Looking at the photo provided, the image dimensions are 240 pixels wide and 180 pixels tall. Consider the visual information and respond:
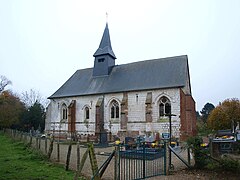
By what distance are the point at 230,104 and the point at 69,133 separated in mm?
30935

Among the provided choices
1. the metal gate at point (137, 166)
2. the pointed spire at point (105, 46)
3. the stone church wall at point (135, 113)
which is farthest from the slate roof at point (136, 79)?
the metal gate at point (137, 166)

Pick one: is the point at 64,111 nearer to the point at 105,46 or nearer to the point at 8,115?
the point at 105,46

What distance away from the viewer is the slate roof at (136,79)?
953 inches

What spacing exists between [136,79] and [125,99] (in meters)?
2.97

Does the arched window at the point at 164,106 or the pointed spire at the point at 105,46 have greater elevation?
the pointed spire at the point at 105,46

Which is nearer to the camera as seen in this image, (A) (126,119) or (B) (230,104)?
(A) (126,119)

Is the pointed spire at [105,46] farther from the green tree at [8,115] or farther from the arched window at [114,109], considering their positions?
the green tree at [8,115]

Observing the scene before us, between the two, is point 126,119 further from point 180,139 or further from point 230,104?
point 230,104

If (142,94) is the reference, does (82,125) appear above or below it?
below

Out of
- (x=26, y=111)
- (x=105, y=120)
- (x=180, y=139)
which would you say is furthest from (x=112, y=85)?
(x=26, y=111)

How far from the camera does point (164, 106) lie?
77.6 feet

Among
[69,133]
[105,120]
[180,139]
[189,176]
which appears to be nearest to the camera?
[189,176]

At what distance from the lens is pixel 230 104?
42156 mm

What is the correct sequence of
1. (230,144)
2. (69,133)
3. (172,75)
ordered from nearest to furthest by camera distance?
(230,144), (172,75), (69,133)
